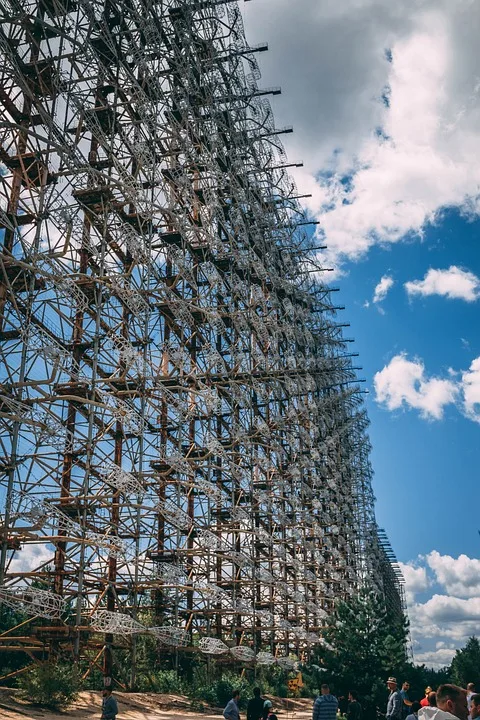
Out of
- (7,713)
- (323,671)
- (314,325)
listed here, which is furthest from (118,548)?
(314,325)

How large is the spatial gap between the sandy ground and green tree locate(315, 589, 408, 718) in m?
3.42

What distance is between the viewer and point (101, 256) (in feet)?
78.5

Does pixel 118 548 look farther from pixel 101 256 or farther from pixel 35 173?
pixel 35 173

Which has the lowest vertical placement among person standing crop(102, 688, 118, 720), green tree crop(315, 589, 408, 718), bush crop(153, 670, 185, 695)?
person standing crop(102, 688, 118, 720)

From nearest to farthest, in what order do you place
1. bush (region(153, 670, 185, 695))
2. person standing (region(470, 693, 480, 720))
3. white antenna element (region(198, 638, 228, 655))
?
person standing (region(470, 693, 480, 720))
bush (region(153, 670, 185, 695))
white antenna element (region(198, 638, 228, 655))

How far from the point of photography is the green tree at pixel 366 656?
22.6 meters

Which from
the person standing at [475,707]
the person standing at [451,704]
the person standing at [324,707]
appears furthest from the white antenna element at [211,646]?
the person standing at [451,704]

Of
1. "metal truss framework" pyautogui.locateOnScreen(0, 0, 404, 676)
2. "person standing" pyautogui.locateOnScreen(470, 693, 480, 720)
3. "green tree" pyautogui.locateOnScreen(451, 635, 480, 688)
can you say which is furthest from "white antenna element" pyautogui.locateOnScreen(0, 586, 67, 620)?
"green tree" pyautogui.locateOnScreen(451, 635, 480, 688)

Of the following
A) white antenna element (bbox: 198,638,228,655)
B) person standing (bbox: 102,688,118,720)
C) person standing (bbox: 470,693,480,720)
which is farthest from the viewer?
white antenna element (bbox: 198,638,228,655)

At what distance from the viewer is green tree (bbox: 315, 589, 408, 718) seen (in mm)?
22561

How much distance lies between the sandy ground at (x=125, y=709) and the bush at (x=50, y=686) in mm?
272

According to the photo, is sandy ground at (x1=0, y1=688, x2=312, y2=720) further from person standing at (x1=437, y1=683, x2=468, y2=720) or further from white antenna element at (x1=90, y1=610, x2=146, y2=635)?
person standing at (x1=437, y1=683, x2=468, y2=720)

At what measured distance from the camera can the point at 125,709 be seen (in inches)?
843

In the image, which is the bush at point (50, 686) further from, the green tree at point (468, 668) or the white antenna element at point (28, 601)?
the green tree at point (468, 668)
